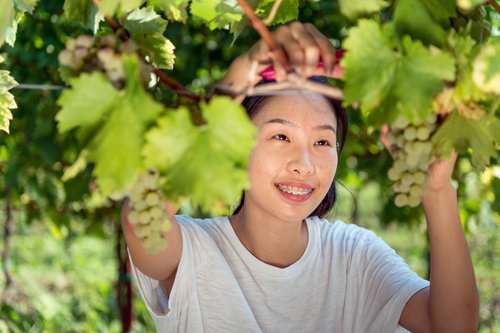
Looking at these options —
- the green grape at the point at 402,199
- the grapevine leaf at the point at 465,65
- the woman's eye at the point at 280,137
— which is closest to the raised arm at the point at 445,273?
the green grape at the point at 402,199

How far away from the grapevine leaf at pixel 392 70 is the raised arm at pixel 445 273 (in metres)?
0.28

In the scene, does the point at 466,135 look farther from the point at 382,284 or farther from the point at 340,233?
the point at 340,233

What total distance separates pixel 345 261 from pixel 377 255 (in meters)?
0.07

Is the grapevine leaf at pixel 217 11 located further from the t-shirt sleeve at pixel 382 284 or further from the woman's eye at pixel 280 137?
the t-shirt sleeve at pixel 382 284

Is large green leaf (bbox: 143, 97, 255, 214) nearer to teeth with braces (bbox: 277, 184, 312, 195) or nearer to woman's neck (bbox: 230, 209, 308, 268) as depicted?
teeth with braces (bbox: 277, 184, 312, 195)

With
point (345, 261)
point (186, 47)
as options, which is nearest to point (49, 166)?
point (186, 47)

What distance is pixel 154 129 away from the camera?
0.99 meters

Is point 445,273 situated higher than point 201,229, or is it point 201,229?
point 445,273

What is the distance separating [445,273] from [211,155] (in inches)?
27.9

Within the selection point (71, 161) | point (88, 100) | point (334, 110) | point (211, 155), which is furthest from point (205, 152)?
point (71, 161)

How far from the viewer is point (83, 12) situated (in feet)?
4.56

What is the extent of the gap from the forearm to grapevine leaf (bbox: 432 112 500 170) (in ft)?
0.77

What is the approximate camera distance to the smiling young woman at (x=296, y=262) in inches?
62.9

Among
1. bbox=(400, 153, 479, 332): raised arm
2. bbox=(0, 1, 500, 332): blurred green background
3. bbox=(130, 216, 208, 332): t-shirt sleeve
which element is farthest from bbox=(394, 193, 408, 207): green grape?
bbox=(0, 1, 500, 332): blurred green background
